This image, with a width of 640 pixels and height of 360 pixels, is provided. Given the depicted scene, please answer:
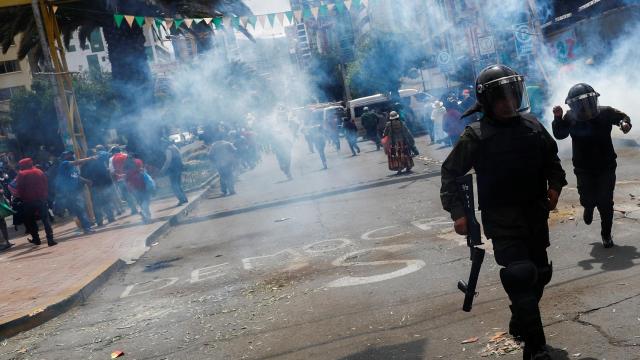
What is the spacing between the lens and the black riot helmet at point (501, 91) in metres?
3.91

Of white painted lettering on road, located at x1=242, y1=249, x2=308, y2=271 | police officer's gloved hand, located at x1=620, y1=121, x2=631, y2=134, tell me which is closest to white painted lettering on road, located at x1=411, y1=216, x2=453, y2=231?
white painted lettering on road, located at x1=242, y1=249, x2=308, y2=271

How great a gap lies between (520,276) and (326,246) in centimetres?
525

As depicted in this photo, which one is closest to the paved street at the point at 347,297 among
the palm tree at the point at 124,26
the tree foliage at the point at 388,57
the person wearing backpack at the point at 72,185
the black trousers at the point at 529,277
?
the black trousers at the point at 529,277

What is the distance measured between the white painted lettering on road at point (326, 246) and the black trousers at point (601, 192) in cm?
308

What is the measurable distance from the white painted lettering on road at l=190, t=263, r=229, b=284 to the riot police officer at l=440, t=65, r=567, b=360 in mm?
4728

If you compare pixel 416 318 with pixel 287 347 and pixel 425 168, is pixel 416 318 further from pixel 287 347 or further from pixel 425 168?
pixel 425 168

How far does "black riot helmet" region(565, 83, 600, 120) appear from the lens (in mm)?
6312

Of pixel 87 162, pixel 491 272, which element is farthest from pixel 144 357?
pixel 87 162

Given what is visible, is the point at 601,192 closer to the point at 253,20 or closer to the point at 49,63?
the point at 253,20

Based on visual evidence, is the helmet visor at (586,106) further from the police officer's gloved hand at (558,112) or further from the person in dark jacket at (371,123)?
the person in dark jacket at (371,123)

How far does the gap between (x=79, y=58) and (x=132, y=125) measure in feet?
257

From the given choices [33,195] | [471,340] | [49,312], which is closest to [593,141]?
[471,340]

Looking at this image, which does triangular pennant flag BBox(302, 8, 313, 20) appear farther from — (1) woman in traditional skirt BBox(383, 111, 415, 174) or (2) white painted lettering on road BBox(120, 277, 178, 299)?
(2) white painted lettering on road BBox(120, 277, 178, 299)

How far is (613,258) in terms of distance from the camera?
5953mm
